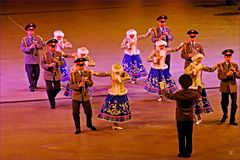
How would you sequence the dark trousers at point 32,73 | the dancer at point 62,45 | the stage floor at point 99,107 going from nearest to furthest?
the stage floor at point 99,107 < the dancer at point 62,45 < the dark trousers at point 32,73

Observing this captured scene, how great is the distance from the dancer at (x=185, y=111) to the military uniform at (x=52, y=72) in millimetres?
3697

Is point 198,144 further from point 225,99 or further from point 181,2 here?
point 181,2

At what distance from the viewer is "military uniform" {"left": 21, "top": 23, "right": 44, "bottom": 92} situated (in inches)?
583

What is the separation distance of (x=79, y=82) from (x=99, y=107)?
208cm

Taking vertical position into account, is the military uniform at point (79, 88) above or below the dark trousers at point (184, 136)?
above

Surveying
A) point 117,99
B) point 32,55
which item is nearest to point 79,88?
point 117,99

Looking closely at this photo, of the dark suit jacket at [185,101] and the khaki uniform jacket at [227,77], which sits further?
the khaki uniform jacket at [227,77]

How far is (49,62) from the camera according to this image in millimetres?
13539

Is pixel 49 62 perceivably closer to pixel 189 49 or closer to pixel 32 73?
pixel 32 73

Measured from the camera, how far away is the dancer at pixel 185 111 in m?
10.5

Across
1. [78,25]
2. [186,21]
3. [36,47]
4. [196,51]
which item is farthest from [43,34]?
[196,51]

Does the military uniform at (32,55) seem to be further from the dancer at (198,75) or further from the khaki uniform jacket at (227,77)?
the khaki uniform jacket at (227,77)

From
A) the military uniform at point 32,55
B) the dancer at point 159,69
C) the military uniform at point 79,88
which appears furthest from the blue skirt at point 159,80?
the military uniform at point 32,55

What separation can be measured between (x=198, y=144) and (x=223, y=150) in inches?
20.2
